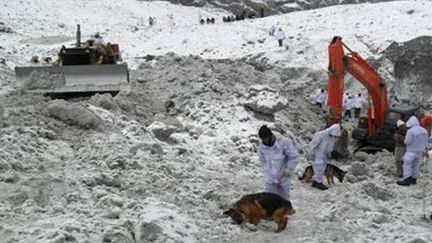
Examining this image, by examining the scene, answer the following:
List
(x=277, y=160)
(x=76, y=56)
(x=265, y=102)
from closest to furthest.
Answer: (x=277, y=160) < (x=265, y=102) < (x=76, y=56)

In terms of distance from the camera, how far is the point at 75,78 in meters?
14.3

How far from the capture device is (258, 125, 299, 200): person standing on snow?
25.3ft

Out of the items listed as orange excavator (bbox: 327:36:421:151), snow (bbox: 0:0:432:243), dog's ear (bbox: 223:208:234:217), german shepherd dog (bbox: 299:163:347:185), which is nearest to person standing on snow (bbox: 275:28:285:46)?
snow (bbox: 0:0:432:243)

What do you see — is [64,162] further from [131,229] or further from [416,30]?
[416,30]

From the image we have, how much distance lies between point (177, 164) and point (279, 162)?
2467mm

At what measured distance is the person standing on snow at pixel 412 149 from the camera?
10414 millimetres

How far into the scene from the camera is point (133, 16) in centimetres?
3675

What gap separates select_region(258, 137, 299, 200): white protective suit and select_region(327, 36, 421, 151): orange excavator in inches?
211

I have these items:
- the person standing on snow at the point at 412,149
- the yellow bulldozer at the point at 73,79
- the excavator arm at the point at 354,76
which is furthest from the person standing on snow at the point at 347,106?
the person standing on snow at the point at 412,149

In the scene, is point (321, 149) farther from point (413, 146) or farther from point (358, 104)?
point (358, 104)

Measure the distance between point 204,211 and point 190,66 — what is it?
907cm

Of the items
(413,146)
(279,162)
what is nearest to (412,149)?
(413,146)

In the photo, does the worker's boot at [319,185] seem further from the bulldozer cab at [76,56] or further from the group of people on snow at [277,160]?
the bulldozer cab at [76,56]

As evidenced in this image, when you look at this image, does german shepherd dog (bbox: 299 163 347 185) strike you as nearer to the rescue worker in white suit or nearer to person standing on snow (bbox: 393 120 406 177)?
the rescue worker in white suit
